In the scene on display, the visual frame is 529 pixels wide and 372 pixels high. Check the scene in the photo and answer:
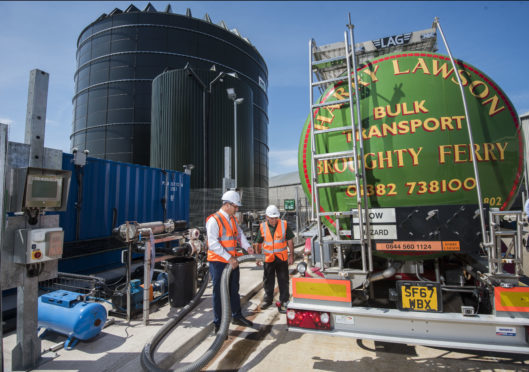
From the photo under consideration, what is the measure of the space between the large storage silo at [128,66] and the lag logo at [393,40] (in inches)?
637

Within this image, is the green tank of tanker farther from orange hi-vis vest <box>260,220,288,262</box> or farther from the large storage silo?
the large storage silo

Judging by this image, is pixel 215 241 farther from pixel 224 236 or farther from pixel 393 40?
pixel 393 40

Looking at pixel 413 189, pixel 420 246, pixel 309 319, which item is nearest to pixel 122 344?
pixel 309 319

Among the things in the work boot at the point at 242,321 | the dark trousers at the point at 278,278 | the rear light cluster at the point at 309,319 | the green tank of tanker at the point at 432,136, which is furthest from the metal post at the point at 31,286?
the green tank of tanker at the point at 432,136

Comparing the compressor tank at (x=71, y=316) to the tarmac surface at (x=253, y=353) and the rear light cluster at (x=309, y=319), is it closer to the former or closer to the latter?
the tarmac surface at (x=253, y=353)

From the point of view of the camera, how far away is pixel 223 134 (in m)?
16.2

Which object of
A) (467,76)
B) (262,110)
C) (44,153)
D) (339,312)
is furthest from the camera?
(262,110)

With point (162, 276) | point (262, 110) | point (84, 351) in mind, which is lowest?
point (84, 351)

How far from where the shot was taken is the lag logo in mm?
3293

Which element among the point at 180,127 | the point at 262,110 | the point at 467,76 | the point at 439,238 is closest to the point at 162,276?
the point at 439,238

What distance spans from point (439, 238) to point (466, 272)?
0.83m

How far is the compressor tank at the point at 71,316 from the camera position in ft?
10.7

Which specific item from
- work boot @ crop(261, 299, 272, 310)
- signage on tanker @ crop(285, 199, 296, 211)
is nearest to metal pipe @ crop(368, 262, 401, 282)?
work boot @ crop(261, 299, 272, 310)

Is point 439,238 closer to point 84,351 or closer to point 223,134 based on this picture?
point 84,351
